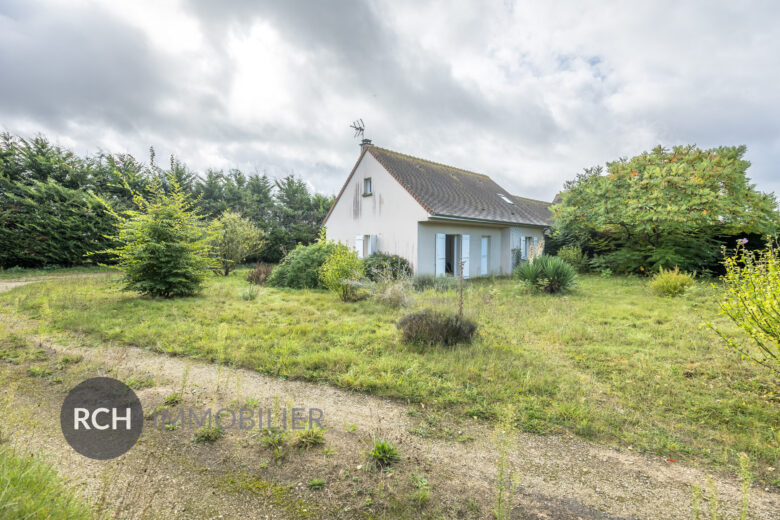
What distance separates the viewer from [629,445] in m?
2.59

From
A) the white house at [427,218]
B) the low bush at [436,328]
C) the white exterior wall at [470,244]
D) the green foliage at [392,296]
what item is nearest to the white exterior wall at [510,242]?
the white house at [427,218]

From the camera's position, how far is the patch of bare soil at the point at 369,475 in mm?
1850

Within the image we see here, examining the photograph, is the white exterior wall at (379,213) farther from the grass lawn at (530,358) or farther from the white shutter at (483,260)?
the grass lawn at (530,358)

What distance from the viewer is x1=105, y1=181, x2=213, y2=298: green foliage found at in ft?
26.0

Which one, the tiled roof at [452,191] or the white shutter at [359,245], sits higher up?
the tiled roof at [452,191]

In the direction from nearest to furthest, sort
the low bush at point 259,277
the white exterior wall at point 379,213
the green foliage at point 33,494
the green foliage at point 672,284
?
the green foliage at point 33,494 → the green foliage at point 672,284 → the low bush at point 259,277 → the white exterior wall at point 379,213

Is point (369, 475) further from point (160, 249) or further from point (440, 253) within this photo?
point (440, 253)

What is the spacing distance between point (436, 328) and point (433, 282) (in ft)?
20.7

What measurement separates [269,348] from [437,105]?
1114cm

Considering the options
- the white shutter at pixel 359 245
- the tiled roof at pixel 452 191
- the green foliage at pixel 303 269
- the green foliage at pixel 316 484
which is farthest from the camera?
the white shutter at pixel 359 245

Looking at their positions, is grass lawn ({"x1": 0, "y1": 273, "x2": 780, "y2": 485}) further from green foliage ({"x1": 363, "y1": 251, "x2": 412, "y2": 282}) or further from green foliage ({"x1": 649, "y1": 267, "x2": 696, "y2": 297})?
green foliage ({"x1": 363, "y1": 251, "x2": 412, "y2": 282})

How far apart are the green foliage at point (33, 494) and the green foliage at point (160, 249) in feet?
24.7

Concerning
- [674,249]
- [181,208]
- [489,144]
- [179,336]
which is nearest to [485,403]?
[179,336]

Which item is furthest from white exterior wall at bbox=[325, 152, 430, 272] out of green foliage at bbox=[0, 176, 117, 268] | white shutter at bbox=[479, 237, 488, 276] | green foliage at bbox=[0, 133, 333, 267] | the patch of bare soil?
green foliage at bbox=[0, 176, 117, 268]
